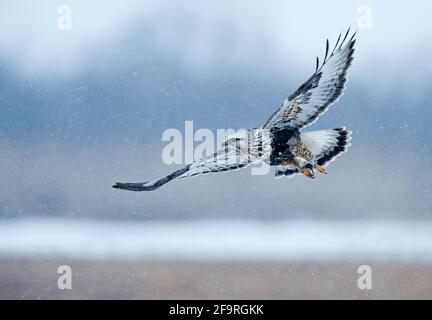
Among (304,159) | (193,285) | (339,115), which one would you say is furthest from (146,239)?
(339,115)

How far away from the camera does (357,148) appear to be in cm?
392

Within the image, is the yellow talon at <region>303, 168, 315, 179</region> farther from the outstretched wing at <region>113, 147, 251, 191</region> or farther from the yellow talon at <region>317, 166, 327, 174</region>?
the outstretched wing at <region>113, 147, 251, 191</region>

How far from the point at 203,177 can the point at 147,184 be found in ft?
0.97

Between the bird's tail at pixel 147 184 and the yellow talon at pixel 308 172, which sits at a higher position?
the yellow talon at pixel 308 172

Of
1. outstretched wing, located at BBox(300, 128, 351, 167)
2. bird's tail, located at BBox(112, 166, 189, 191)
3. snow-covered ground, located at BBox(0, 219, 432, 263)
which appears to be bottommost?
snow-covered ground, located at BBox(0, 219, 432, 263)

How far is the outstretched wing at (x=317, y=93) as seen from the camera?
388cm

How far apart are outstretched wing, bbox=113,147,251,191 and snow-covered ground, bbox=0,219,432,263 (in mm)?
193

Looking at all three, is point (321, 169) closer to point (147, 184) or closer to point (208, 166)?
point (208, 166)

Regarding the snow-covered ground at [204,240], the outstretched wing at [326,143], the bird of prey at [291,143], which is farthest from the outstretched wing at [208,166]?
the outstretched wing at [326,143]

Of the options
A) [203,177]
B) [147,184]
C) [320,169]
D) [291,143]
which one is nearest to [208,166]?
[203,177]

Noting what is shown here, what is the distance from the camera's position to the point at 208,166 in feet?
12.9

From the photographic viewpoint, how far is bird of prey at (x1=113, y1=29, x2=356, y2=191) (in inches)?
154

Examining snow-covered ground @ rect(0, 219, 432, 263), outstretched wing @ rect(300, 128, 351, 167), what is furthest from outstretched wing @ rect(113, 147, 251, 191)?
outstretched wing @ rect(300, 128, 351, 167)

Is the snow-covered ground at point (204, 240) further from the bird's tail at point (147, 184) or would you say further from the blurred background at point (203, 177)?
the bird's tail at point (147, 184)
